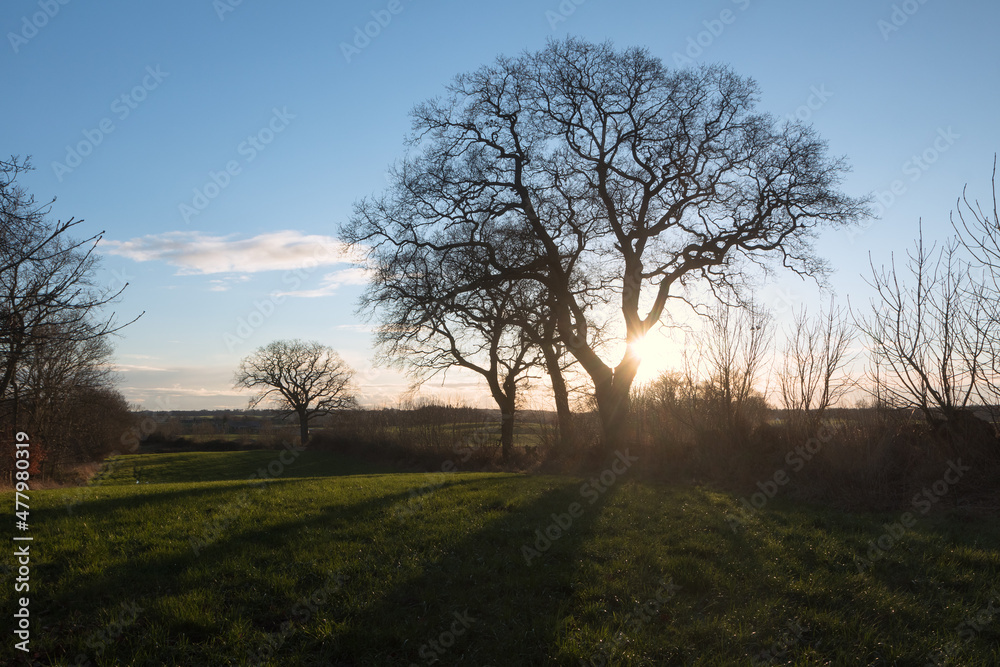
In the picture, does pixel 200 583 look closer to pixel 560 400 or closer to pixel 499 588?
pixel 499 588

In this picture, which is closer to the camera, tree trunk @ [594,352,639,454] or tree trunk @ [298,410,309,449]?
tree trunk @ [594,352,639,454]

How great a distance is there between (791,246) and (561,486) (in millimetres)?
11614

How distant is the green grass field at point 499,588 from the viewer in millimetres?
4297

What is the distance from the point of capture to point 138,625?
4.57m

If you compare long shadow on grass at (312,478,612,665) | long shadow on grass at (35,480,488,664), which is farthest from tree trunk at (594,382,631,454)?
long shadow on grass at (35,480,488,664)

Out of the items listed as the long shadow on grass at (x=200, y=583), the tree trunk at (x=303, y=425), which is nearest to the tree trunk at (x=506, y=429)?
the long shadow on grass at (x=200, y=583)

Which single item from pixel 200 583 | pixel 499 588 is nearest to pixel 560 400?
pixel 499 588

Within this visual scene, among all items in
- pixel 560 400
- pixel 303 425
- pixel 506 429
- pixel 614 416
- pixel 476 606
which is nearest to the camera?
pixel 476 606

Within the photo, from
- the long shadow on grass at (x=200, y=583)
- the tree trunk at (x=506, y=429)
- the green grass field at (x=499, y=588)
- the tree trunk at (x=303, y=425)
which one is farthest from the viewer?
the tree trunk at (x=303, y=425)

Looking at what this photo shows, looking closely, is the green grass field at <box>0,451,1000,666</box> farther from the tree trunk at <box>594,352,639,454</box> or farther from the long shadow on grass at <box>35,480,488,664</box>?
the tree trunk at <box>594,352,639,454</box>

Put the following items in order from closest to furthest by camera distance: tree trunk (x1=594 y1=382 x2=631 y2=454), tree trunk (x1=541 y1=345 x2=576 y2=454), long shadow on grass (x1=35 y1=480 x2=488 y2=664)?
long shadow on grass (x1=35 y1=480 x2=488 y2=664)
tree trunk (x1=594 y1=382 x2=631 y2=454)
tree trunk (x1=541 y1=345 x2=576 y2=454)

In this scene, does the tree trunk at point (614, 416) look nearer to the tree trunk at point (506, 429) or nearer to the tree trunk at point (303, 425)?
the tree trunk at point (506, 429)

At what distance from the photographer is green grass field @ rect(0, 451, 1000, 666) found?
14.1ft

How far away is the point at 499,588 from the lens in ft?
18.1
